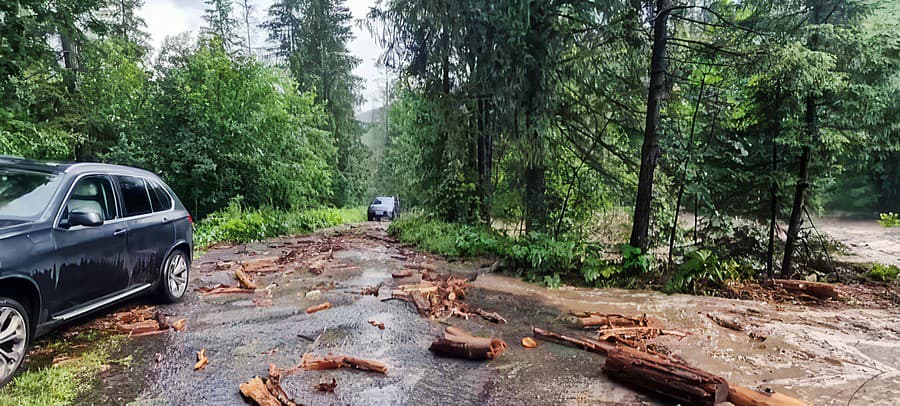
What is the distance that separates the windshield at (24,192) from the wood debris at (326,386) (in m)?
2.77

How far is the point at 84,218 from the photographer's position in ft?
12.5

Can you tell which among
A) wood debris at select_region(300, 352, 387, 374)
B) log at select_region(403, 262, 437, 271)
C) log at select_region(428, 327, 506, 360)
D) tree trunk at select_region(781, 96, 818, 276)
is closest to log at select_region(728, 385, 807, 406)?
log at select_region(428, 327, 506, 360)

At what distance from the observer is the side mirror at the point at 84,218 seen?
148 inches

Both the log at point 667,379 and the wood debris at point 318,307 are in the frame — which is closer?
the log at point 667,379

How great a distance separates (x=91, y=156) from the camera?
717 inches

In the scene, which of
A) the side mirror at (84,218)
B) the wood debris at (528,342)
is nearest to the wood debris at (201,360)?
the side mirror at (84,218)

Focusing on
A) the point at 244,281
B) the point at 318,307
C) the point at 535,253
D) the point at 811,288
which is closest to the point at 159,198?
the point at 244,281

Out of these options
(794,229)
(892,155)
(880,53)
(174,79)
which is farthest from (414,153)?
(892,155)

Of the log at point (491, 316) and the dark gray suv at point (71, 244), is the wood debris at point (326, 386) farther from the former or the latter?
the log at point (491, 316)

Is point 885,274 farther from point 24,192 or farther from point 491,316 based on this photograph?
point 24,192

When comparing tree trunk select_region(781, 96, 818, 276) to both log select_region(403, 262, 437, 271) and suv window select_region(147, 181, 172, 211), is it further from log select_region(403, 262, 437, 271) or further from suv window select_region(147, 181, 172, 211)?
suv window select_region(147, 181, 172, 211)

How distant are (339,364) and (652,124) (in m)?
7.01

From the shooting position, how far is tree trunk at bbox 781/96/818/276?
31.5 feet

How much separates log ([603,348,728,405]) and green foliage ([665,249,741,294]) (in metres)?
4.33
